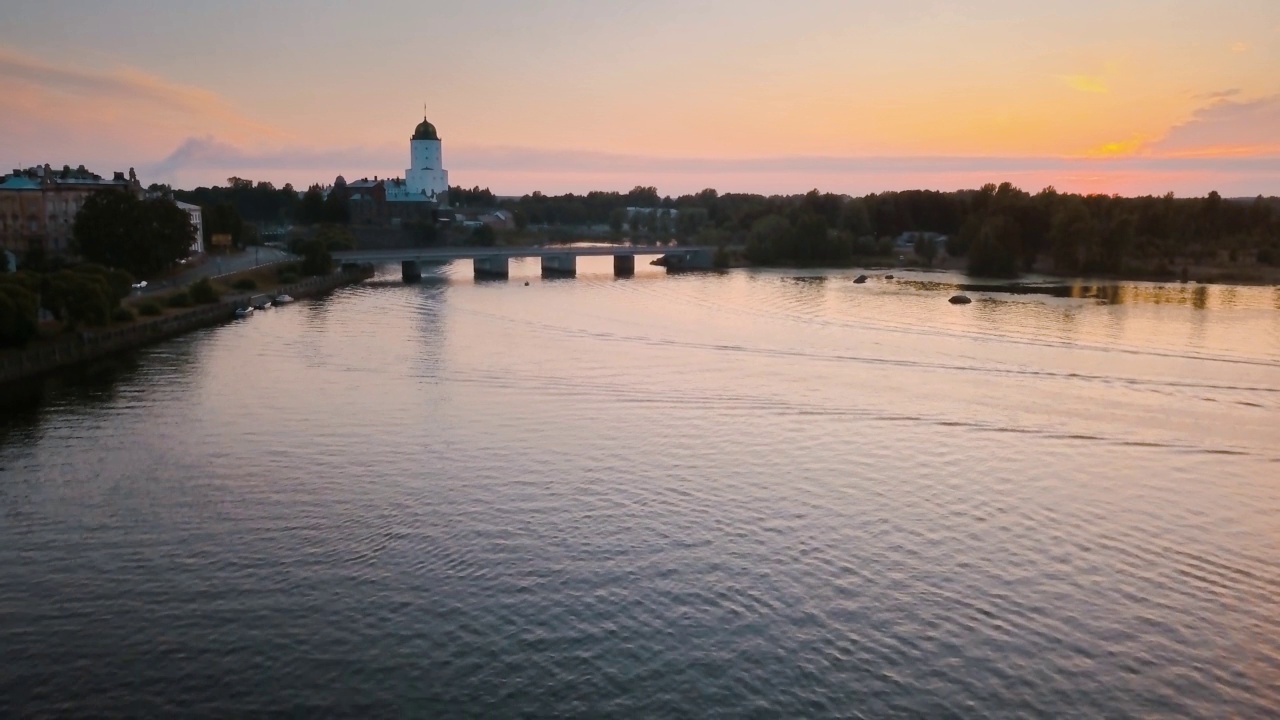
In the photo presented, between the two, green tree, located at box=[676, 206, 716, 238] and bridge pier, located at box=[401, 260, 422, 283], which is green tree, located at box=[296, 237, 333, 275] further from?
green tree, located at box=[676, 206, 716, 238]

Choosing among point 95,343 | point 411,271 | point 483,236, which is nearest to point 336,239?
point 411,271

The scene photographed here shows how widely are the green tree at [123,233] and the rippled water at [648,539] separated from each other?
2359 centimetres

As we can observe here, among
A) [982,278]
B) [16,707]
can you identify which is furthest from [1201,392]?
[982,278]

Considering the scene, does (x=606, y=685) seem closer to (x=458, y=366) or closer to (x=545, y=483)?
(x=545, y=483)

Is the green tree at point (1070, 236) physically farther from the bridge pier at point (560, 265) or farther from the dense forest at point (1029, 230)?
the bridge pier at point (560, 265)

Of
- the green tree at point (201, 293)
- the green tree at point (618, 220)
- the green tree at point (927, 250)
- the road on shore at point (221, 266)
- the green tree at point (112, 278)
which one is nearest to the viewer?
the green tree at point (112, 278)

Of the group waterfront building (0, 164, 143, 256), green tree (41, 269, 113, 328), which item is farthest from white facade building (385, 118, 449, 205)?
green tree (41, 269, 113, 328)

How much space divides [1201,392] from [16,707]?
123 ft

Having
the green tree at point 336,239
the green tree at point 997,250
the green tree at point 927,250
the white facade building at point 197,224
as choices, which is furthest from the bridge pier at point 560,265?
the green tree at point 997,250

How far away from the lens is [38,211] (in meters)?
74.9

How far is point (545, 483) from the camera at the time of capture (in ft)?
84.7

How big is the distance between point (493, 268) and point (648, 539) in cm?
8244

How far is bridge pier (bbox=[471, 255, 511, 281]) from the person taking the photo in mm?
99000

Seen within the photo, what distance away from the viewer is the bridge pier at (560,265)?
103m
